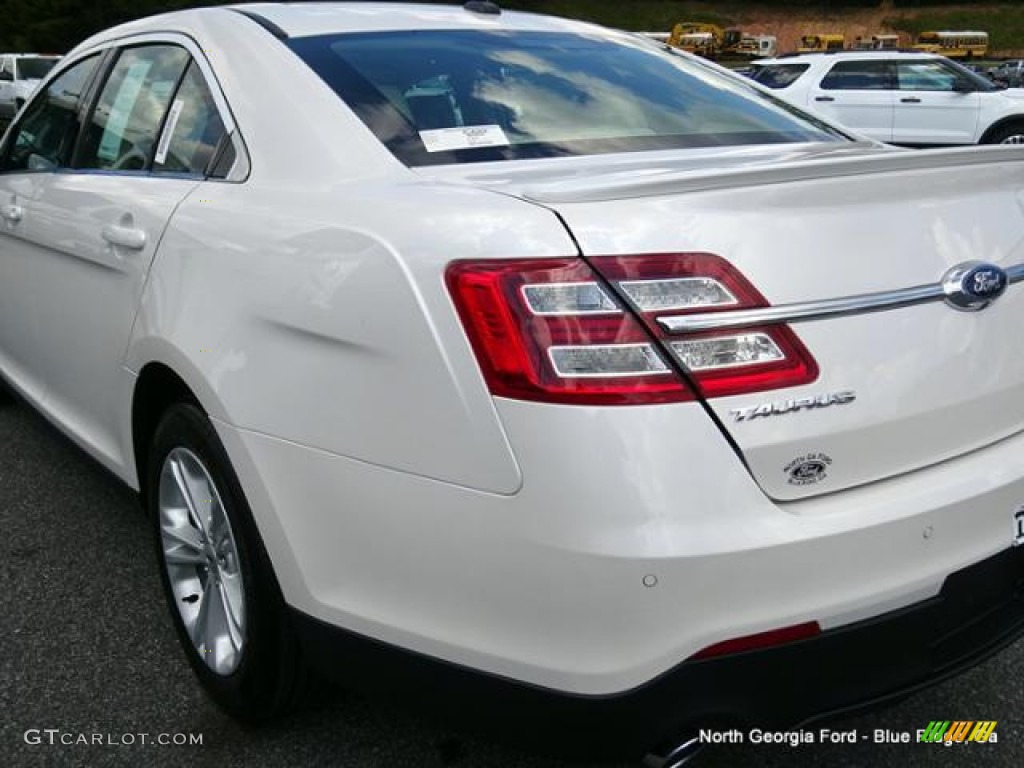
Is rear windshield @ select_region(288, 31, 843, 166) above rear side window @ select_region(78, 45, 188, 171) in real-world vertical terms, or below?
above

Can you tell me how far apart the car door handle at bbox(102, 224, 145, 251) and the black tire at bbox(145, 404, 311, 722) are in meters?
0.43

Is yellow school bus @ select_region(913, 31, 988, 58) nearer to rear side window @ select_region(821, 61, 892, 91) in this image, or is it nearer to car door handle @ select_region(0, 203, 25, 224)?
rear side window @ select_region(821, 61, 892, 91)

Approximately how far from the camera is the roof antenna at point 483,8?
9.52ft

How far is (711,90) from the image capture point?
105 inches

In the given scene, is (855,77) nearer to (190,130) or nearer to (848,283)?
(190,130)

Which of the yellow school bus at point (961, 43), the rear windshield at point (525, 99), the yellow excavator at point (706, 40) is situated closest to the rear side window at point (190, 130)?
the rear windshield at point (525, 99)

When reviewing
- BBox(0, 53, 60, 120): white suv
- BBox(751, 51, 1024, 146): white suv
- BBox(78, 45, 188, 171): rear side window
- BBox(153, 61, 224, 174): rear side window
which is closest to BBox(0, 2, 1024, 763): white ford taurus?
BBox(153, 61, 224, 174): rear side window

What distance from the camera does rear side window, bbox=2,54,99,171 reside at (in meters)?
3.22

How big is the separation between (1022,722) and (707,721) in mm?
1142

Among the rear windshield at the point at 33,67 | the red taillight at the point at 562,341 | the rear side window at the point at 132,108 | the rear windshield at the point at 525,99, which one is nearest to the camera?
the red taillight at the point at 562,341

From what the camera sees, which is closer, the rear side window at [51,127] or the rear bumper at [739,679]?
the rear bumper at [739,679]

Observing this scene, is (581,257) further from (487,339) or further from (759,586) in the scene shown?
(759,586)

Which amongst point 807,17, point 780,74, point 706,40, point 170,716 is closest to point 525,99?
point 170,716

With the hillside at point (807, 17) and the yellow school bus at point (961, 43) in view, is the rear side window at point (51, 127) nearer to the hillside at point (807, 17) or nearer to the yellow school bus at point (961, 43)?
the yellow school bus at point (961, 43)
